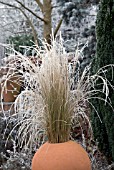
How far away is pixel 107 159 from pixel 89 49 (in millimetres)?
2120

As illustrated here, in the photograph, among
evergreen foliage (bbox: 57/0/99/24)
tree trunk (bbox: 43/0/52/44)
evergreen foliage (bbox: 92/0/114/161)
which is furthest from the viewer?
evergreen foliage (bbox: 57/0/99/24)

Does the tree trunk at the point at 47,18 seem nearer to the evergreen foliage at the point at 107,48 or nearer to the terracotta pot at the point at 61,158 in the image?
the evergreen foliage at the point at 107,48

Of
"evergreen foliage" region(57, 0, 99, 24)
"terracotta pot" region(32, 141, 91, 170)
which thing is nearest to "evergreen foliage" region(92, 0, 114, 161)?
"terracotta pot" region(32, 141, 91, 170)

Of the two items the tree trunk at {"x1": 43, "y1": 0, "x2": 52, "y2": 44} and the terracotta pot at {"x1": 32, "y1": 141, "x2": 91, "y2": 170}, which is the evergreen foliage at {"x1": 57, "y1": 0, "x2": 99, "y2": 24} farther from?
the terracotta pot at {"x1": 32, "y1": 141, "x2": 91, "y2": 170}

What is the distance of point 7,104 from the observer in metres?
4.50

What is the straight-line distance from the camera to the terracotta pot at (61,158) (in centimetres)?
226

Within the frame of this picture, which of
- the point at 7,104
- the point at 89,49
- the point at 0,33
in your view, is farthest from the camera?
the point at 0,33

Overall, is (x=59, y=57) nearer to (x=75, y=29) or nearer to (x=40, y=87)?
(x=40, y=87)

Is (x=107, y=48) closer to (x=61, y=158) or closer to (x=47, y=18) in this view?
(x=61, y=158)

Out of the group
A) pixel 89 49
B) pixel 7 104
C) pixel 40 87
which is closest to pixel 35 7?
pixel 89 49

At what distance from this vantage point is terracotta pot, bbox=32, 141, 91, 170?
2.26 metres

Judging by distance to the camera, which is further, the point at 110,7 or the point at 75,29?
the point at 75,29

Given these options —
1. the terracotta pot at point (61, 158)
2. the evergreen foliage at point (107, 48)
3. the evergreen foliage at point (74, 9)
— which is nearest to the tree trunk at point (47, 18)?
the evergreen foliage at point (74, 9)

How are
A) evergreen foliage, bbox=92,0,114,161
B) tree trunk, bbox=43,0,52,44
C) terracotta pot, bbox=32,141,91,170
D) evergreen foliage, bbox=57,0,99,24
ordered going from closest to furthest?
terracotta pot, bbox=32,141,91,170, evergreen foliage, bbox=92,0,114,161, tree trunk, bbox=43,0,52,44, evergreen foliage, bbox=57,0,99,24
